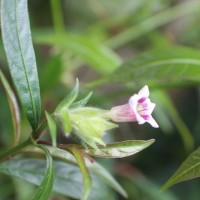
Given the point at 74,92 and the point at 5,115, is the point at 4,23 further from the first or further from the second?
the point at 5,115

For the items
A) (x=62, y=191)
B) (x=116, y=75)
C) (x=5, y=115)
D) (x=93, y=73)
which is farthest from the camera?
(x=93, y=73)

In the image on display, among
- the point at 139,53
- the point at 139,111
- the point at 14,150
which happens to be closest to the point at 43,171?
the point at 14,150

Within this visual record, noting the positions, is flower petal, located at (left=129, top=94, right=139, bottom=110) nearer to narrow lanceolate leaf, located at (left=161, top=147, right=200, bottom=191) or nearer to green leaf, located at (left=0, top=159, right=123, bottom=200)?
narrow lanceolate leaf, located at (left=161, top=147, right=200, bottom=191)

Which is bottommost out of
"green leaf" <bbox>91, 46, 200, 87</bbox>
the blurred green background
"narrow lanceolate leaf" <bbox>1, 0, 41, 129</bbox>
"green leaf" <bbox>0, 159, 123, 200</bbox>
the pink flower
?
the blurred green background

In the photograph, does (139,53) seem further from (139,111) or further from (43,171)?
(139,111)

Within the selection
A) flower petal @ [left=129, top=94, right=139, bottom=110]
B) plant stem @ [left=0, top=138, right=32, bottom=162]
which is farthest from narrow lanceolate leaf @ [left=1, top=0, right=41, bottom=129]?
flower petal @ [left=129, top=94, right=139, bottom=110]

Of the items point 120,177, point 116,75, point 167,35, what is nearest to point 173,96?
point 167,35

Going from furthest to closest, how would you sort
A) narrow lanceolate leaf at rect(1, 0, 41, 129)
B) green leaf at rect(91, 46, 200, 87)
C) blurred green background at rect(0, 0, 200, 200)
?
1. blurred green background at rect(0, 0, 200, 200)
2. green leaf at rect(91, 46, 200, 87)
3. narrow lanceolate leaf at rect(1, 0, 41, 129)
